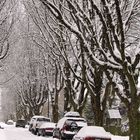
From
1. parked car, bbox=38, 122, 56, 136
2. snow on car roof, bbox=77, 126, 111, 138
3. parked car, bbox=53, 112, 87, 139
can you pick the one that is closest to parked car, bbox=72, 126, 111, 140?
snow on car roof, bbox=77, 126, 111, 138

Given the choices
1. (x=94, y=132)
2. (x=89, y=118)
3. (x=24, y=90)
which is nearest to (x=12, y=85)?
(x=24, y=90)

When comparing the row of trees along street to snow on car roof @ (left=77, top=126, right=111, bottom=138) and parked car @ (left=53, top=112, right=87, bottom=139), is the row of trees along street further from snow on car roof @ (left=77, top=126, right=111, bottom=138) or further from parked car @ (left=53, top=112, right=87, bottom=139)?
snow on car roof @ (left=77, top=126, right=111, bottom=138)

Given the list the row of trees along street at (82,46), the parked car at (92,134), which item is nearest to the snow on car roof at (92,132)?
the parked car at (92,134)

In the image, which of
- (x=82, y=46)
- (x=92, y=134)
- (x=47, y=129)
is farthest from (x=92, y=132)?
(x=47, y=129)

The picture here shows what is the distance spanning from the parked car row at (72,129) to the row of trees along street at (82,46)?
1.30 meters

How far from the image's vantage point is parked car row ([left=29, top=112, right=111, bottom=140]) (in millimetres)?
19375

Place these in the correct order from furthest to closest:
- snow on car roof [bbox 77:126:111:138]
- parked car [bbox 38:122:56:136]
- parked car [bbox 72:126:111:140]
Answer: parked car [bbox 38:122:56:136]
snow on car roof [bbox 77:126:111:138]
parked car [bbox 72:126:111:140]

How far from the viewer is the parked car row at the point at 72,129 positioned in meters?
19.4

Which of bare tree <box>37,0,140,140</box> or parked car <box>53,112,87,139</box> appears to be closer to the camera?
bare tree <box>37,0,140,140</box>

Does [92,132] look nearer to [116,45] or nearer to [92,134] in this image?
[92,134]

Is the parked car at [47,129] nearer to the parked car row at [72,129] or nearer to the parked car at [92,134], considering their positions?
the parked car row at [72,129]

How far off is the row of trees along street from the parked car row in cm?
130

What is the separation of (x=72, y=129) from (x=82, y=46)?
680 centimetres

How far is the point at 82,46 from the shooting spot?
2098cm
